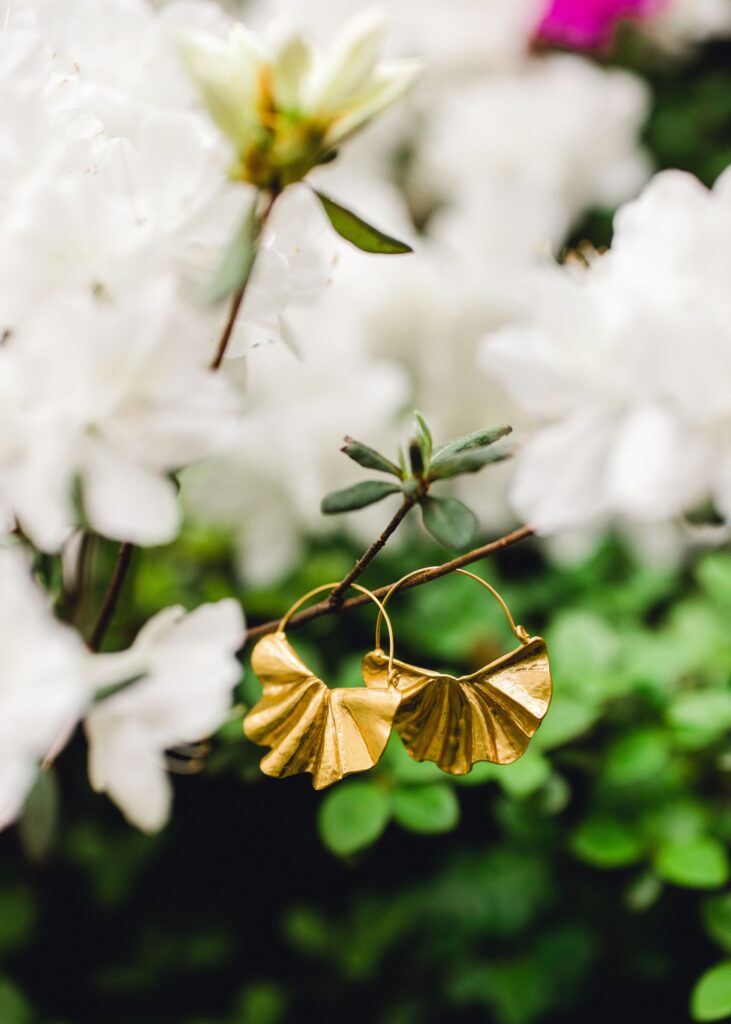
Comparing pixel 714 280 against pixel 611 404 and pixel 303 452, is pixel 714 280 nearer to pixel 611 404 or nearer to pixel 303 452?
pixel 611 404

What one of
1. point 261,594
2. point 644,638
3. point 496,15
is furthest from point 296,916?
point 496,15

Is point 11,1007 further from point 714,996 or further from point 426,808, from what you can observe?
point 714,996

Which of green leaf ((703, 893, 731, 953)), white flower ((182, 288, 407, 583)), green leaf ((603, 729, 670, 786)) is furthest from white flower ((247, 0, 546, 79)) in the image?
green leaf ((703, 893, 731, 953))

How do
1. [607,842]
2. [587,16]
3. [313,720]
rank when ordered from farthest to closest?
[587,16], [607,842], [313,720]

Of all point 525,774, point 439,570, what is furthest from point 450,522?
point 525,774

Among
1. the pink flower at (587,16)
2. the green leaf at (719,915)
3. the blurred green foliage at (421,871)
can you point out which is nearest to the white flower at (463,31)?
the pink flower at (587,16)

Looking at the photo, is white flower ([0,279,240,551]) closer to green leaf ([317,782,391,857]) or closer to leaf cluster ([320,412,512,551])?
leaf cluster ([320,412,512,551])

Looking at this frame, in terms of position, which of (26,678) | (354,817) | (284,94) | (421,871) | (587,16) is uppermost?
(284,94)
